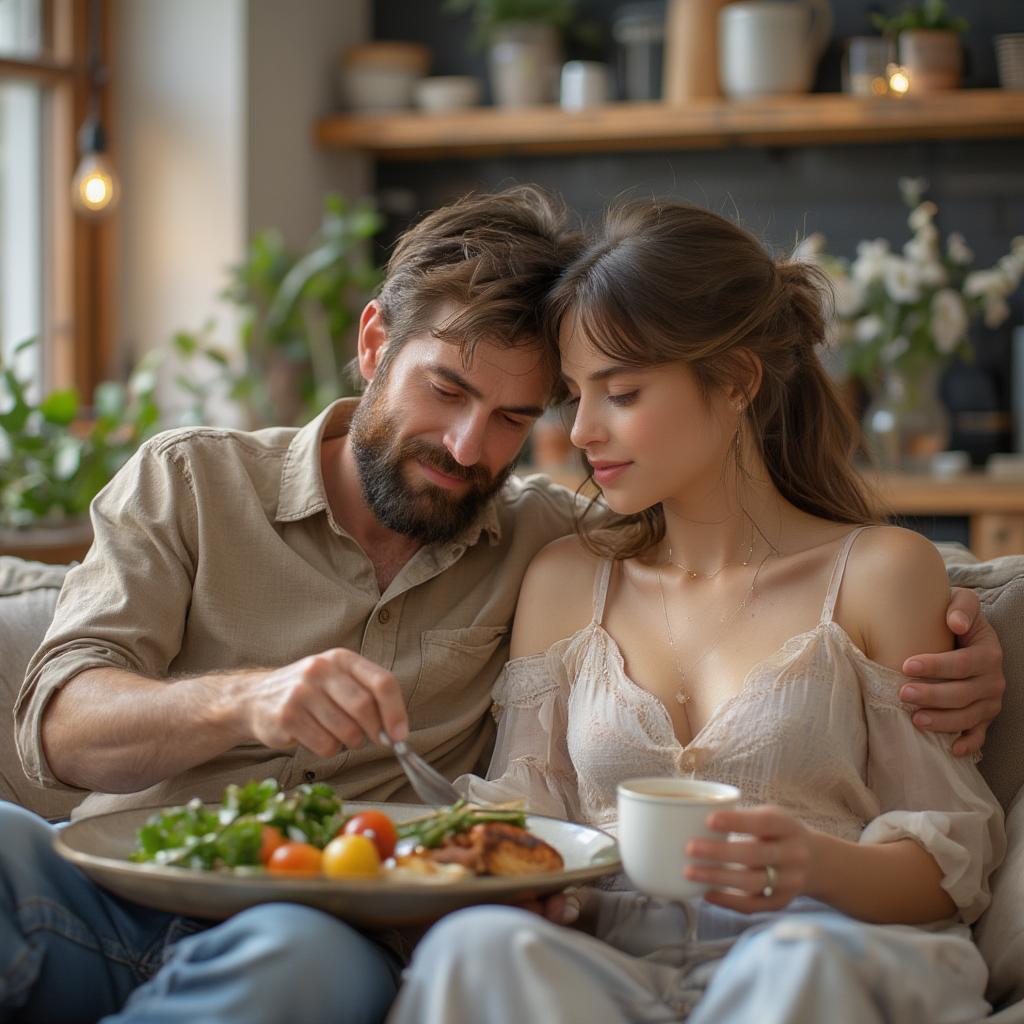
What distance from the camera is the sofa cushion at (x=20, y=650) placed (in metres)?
2.18

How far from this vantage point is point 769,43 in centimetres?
429

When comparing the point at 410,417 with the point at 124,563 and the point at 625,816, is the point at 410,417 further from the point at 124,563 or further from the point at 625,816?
the point at 625,816

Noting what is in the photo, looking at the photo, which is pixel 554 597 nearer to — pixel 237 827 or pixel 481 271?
pixel 481 271

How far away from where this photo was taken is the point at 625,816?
1423mm

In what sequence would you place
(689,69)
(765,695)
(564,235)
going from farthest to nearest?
(689,69) < (564,235) < (765,695)

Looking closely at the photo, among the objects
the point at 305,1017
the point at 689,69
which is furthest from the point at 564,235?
the point at 689,69

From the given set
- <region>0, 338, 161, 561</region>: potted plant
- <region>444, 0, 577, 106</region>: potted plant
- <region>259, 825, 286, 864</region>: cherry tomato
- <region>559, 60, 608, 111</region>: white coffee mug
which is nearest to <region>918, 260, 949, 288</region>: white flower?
<region>559, 60, 608, 111</region>: white coffee mug

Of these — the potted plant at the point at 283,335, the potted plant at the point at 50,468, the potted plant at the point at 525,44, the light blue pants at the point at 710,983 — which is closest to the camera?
the light blue pants at the point at 710,983

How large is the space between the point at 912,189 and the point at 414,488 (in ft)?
8.70

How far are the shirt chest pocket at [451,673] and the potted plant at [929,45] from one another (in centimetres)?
273

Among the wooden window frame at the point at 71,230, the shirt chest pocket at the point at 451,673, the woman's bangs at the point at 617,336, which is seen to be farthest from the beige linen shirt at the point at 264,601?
the wooden window frame at the point at 71,230

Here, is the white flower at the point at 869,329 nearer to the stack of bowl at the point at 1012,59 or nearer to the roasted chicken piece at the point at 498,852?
the stack of bowl at the point at 1012,59

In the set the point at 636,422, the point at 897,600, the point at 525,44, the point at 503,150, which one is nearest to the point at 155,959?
the point at 636,422

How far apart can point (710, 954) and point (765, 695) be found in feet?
1.08
